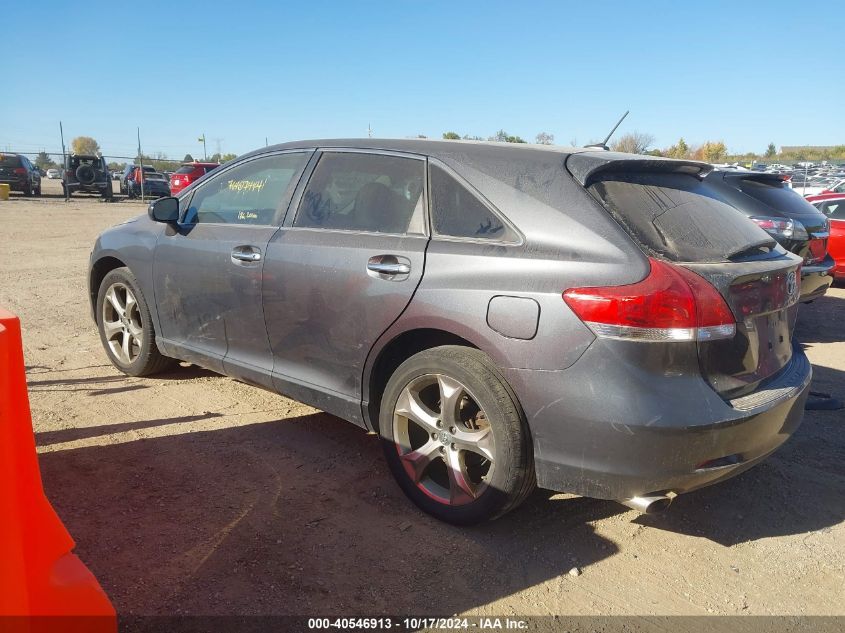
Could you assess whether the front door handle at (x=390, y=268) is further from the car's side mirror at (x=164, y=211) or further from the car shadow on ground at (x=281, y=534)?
the car's side mirror at (x=164, y=211)

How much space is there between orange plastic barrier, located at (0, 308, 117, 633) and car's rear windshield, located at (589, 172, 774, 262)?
87.6 inches

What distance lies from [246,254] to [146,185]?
30043mm

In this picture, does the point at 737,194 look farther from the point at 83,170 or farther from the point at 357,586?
the point at 83,170

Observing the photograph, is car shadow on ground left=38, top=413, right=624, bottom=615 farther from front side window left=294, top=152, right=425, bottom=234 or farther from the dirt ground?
front side window left=294, top=152, right=425, bottom=234

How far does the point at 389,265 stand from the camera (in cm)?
332

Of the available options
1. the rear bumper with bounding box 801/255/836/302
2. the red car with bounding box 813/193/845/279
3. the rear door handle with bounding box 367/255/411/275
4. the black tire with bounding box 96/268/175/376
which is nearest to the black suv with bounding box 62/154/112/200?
the black tire with bounding box 96/268/175/376

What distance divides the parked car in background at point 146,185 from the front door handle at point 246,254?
28929 mm

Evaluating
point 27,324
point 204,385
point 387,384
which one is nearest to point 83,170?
point 27,324

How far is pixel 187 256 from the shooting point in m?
4.41

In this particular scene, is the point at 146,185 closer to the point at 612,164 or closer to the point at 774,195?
the point at 774,195

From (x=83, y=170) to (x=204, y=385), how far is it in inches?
1053

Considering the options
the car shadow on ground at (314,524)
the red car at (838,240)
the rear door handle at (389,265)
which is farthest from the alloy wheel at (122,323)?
the red car at (838,240)

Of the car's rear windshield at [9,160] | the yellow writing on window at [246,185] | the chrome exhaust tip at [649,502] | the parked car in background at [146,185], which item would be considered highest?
the car's rear windshield at [9,160]

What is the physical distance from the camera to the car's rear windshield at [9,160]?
26.6 meters
